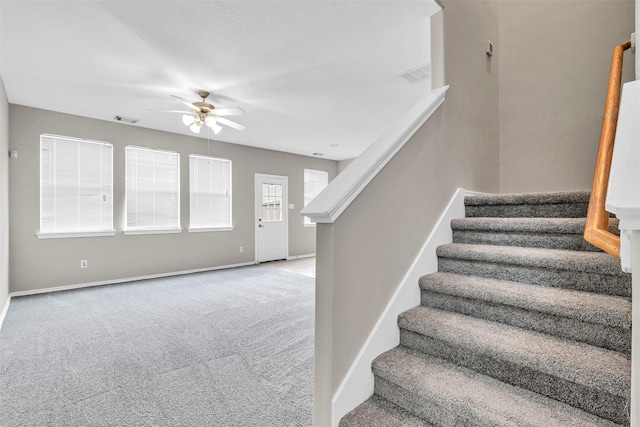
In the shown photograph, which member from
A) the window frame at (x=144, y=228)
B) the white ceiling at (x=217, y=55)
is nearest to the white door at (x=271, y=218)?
the window frame at (x=144, y=228)

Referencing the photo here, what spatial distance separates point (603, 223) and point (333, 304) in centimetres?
108

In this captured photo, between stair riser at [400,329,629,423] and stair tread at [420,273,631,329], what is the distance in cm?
30

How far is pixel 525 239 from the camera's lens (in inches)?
72.6

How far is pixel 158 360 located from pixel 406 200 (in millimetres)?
2234

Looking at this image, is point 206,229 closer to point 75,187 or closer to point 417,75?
point 75,187

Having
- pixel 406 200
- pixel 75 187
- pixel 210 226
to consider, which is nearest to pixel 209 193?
pixel 210 226

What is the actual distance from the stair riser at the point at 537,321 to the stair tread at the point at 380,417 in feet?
1.97

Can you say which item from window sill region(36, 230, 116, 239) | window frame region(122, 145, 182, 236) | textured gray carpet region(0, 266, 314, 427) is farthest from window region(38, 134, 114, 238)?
textured gray carpet region(0, 266, 314, 427)

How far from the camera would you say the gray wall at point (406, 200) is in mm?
1369

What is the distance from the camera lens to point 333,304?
135 cm

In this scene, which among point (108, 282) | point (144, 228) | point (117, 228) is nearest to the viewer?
point (108, 282)

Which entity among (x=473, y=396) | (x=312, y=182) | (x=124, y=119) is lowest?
(x=473, y=396)

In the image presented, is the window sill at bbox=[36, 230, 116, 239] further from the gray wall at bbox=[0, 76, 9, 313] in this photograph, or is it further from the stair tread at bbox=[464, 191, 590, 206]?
the stair tread at bbox=[464, 191, 590, 206]

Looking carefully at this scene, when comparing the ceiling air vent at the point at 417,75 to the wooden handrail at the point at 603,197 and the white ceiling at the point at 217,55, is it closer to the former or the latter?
the white ceiling at the point at 217,55
